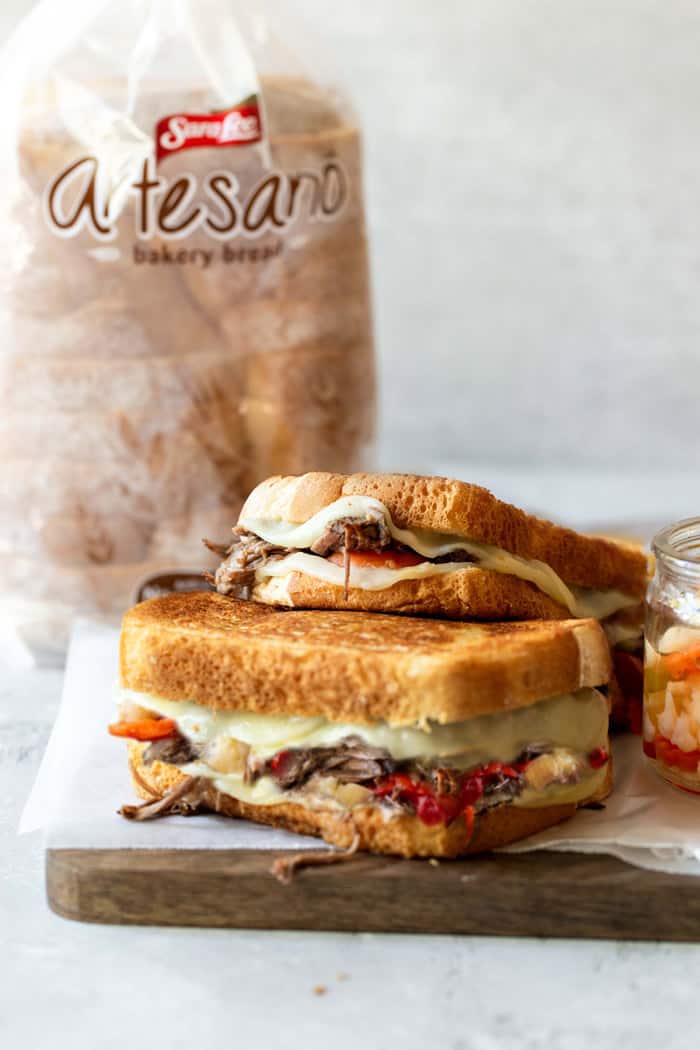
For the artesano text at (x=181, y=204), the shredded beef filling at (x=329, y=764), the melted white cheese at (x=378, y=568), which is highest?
the artesano text at (x=181, y=204)

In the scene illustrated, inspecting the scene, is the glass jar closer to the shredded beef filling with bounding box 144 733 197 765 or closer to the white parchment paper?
the white parchment paper

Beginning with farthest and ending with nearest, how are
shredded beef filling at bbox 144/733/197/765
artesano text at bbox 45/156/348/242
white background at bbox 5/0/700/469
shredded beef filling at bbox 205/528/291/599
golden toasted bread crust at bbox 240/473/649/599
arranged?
1. white background at bbox 5/0/700/469
2. artesano text at bbox 45/156/348/242
3. shredded beef filling at bbox 205/528/291/599
4. golden toasted bread crust at bbox 240/473/649/599
5. shredded beef filling at bbox 144/733/197/765

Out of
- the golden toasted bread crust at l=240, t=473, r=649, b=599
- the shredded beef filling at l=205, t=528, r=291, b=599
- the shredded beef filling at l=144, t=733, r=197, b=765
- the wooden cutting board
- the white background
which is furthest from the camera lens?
the white background

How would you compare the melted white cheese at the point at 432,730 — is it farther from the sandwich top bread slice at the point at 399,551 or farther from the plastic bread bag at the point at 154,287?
the plastic bread bag at the point at 154,287

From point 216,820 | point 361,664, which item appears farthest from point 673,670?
point 216,820

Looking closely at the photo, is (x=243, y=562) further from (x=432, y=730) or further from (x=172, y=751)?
(x=432, y=730)

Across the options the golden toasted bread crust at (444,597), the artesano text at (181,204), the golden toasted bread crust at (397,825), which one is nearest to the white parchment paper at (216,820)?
the golden toasted bread crust at (397,825)

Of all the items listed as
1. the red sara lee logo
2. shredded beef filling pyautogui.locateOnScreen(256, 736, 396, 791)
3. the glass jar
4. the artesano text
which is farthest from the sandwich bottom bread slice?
the red sara lee logo

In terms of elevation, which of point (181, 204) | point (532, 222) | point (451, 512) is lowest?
point (451, 512)
